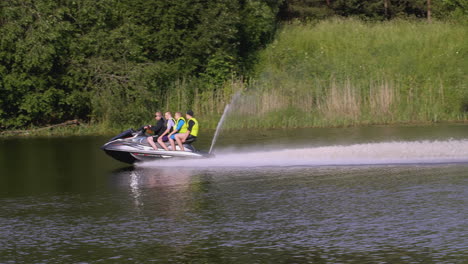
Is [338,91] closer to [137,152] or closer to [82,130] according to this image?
[82,130]

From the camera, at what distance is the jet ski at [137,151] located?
2136 centimetres

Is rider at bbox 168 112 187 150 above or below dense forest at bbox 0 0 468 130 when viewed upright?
below

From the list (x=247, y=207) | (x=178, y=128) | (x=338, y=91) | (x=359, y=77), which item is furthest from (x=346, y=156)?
(x=359, y=77)

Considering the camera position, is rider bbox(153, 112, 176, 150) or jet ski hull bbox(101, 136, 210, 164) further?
rider bbox(153, 112, 176, 150)

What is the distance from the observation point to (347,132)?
3047 centimetres

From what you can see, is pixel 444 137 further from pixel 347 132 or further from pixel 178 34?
pixel 178 34

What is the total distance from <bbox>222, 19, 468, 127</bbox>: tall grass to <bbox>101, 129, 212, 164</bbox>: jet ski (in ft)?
41.2

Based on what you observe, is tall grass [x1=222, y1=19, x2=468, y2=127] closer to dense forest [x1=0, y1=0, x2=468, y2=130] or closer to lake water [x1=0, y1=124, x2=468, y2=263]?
dense forest [x1=0, y1=0, x2=468, y2=130]

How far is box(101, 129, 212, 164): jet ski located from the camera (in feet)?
70.1

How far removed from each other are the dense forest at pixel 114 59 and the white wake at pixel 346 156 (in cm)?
1247

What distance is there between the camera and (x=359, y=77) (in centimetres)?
3766

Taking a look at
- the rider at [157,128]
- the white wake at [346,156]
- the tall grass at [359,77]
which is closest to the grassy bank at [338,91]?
the tall grass at [359,77]

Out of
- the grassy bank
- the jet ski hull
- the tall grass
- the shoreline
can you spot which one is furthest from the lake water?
the tall grass

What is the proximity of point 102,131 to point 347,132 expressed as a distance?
34.1 feet
